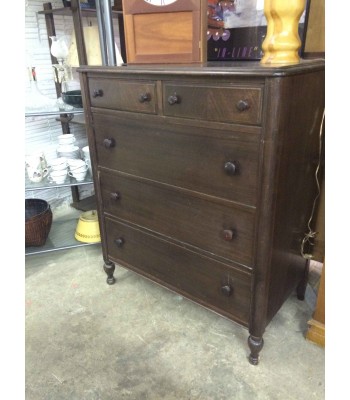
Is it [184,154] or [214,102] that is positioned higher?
[214,102]

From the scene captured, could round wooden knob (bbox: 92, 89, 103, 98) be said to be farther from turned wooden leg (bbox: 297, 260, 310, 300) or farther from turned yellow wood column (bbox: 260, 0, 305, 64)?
turned wooden leg (bbox: 297, 260, 310, 300)

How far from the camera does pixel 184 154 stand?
119cm

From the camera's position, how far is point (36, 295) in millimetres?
1758

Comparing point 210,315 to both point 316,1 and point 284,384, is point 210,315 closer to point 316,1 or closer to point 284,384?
point 284,384

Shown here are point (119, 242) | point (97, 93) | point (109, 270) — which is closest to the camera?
point (97, 93)

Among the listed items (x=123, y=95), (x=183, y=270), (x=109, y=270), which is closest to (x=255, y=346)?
(x=183, y=270)

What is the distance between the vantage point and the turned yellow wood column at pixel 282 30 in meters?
0.99

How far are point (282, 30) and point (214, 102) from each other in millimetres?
294

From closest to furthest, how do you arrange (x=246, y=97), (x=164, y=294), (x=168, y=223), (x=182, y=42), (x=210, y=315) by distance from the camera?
(x=246, y=97) < (x=182, y=42) < (x=168, y=223) < (x=210, y=315) < (x=164, y=294)

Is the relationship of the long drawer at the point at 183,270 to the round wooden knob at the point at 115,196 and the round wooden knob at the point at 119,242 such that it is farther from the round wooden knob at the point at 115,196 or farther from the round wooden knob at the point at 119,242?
the round wooden knob at the point at 115,196

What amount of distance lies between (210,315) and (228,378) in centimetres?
33

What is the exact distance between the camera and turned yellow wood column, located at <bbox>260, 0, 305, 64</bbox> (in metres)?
0.99

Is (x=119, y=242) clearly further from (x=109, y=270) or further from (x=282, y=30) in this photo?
(x=282, y=30)
